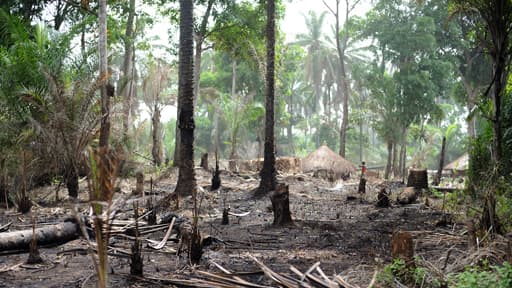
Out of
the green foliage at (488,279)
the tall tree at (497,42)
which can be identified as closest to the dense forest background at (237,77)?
the tall tree at (497,42)

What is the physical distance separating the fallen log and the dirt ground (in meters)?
0.08

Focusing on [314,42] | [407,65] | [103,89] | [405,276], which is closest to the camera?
[405,276]

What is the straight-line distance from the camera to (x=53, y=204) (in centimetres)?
1144

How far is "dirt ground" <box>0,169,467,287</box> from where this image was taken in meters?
5.19

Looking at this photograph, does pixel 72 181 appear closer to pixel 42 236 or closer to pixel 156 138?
pixel 42 236

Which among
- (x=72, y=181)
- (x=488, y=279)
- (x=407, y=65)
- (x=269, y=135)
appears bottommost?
(x=488, y=279)

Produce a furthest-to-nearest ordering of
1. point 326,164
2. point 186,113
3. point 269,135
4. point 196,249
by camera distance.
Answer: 1. point 326,164
2. point 269,135
3. point 186,113
4. point 196,249

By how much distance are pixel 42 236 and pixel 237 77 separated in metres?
31.8

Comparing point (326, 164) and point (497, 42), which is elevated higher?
point (497, 42)

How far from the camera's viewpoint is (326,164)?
2295 cm

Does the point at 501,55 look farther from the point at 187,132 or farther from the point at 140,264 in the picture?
the point at 187,132

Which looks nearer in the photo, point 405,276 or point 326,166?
point 405,276

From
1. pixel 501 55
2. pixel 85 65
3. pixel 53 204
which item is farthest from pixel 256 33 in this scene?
pixel 501 55

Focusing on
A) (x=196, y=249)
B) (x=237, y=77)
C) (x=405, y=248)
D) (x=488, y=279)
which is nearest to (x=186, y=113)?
(x=196, y=249)
